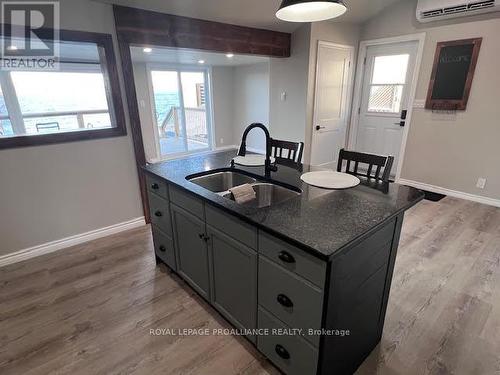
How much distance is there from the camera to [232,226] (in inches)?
56.2

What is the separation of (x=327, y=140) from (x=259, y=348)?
3.67 m

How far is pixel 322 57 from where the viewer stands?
3930 mm

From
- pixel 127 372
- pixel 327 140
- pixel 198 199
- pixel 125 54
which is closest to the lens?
pixel 127 372

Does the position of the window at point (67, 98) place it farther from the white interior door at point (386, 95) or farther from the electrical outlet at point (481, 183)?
the electrical outlet at point (481, 183)

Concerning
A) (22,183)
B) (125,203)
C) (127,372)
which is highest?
Answer: (22,183)

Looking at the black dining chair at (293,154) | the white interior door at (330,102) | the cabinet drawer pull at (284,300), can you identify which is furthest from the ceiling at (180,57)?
the cabinet drawer pull at (284,300)

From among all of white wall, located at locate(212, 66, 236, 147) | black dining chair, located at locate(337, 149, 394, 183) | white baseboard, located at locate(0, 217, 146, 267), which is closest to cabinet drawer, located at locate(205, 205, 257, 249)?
black dining chair, located at locate(337, 149, 394, 183)

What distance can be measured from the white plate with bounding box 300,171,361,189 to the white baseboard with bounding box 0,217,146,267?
2.16 metres

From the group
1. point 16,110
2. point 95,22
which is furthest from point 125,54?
point 16,110

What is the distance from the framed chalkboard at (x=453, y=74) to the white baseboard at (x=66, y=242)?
4149 millimetres

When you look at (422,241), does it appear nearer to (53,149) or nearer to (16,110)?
(53,149)

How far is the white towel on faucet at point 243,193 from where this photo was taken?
1.64 metres

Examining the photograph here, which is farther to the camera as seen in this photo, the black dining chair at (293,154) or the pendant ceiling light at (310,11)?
the black dining chair at (293,154)

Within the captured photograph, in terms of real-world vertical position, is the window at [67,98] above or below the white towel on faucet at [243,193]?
above
